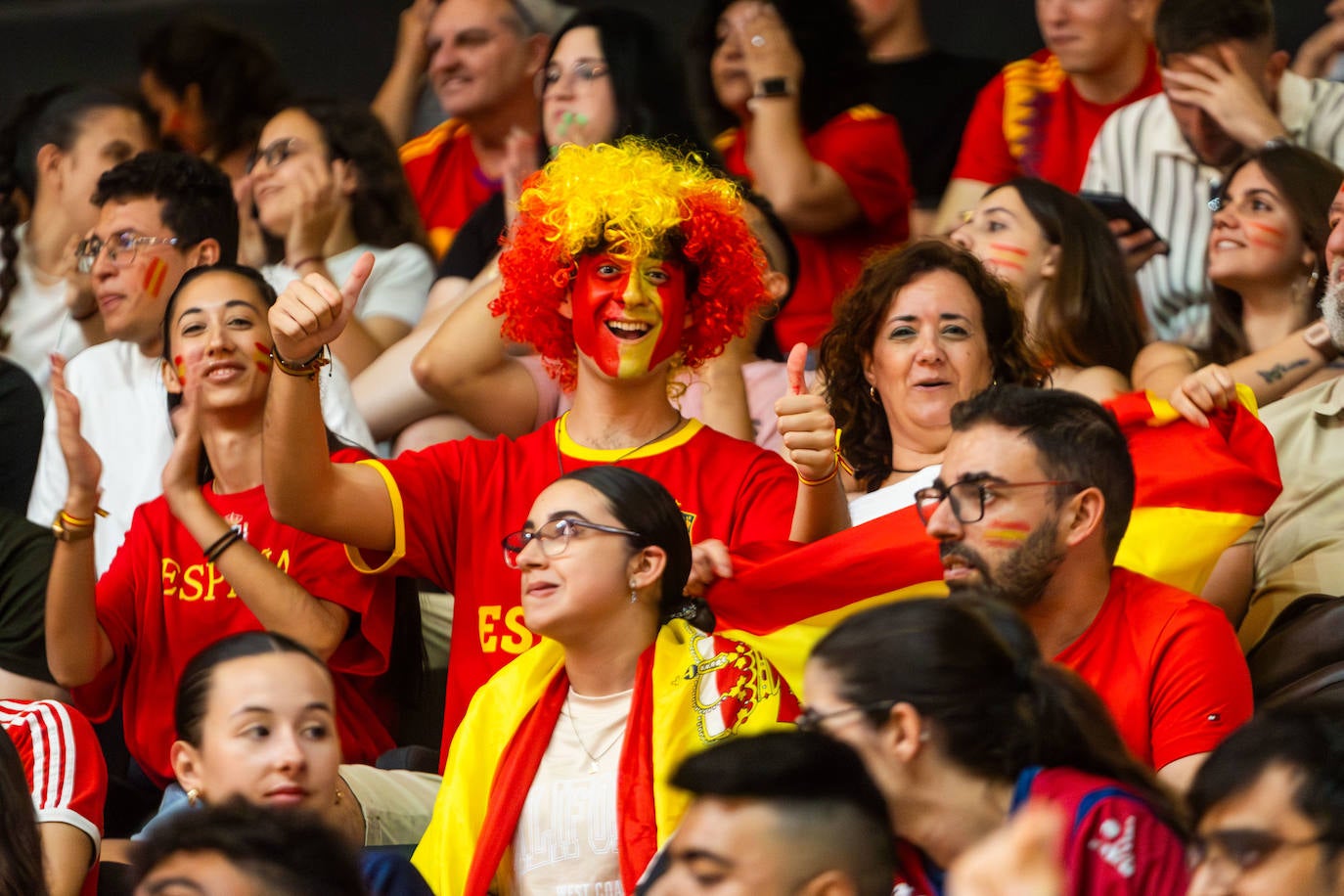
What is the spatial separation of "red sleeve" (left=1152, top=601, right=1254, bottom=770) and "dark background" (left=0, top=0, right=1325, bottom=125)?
4111 mm

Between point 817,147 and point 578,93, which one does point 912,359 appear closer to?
point 578,93

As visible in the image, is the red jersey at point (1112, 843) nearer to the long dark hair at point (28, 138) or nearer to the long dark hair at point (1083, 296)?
the long dark hair at point (1083, 296)

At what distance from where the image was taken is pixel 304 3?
705cm

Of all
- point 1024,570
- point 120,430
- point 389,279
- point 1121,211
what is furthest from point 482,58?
point 1024,570

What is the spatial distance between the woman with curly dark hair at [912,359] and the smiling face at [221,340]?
119 centimetres

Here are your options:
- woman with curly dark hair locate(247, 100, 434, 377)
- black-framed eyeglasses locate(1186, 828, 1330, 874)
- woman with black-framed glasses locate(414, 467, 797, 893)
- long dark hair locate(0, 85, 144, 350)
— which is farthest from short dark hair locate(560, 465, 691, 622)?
long dark hair locate(0, 85, 144, 350)

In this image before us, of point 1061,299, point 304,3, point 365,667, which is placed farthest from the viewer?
point 304,3

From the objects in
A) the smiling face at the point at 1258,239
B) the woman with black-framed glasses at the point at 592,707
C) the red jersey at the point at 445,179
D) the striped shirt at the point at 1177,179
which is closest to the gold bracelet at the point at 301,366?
the woman with black-framed glasses at the point at 592,707

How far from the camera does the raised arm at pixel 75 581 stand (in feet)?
12.6

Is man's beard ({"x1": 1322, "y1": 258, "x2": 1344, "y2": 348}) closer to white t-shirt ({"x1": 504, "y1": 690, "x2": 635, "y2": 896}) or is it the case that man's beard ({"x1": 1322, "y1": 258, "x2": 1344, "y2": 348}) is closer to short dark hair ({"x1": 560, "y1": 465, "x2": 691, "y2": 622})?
short dark hair ({"x1": 560, "y1": 465, "x2": 691, "y2": 622})

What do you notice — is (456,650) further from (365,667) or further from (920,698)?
(920,698)

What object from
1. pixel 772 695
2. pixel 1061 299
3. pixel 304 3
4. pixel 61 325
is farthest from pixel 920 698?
pixel 304 3

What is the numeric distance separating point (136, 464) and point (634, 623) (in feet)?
5.77

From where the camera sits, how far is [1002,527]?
3.14 meters
